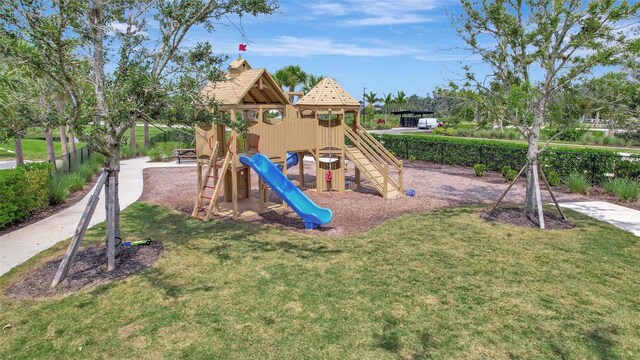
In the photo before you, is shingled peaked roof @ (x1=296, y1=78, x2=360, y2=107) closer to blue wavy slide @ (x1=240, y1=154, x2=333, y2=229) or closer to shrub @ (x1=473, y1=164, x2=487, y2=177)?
blue wavy slide @ (x1=240, y1=154, x2=333, y2=229)

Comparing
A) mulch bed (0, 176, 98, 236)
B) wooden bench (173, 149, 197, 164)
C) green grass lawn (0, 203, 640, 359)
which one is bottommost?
green grass lawn (0, 203, 640, 359)

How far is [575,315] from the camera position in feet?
19.5

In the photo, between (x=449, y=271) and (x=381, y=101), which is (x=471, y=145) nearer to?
(x=449, y=271)

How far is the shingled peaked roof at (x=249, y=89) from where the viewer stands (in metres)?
11.6

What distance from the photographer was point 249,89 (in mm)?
11938

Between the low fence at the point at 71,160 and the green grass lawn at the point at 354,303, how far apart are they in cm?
729

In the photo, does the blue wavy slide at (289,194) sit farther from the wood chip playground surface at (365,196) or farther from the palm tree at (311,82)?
the palm tree at (311,82)

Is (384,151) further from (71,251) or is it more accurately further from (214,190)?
(71,251)

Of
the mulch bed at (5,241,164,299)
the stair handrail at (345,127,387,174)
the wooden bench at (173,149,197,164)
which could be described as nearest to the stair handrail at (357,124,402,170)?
the stair handrail at (345,127,387,174)

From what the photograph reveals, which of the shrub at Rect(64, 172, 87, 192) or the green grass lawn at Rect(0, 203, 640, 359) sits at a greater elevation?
the shrub at Rect(64, 172, 87, 192)

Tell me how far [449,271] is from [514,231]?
3521 mm

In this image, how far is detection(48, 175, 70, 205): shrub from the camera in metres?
12.9

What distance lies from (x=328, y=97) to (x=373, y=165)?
119 inches

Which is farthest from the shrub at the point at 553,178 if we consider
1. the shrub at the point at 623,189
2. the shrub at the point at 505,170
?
the shrub at the point at 623,189
